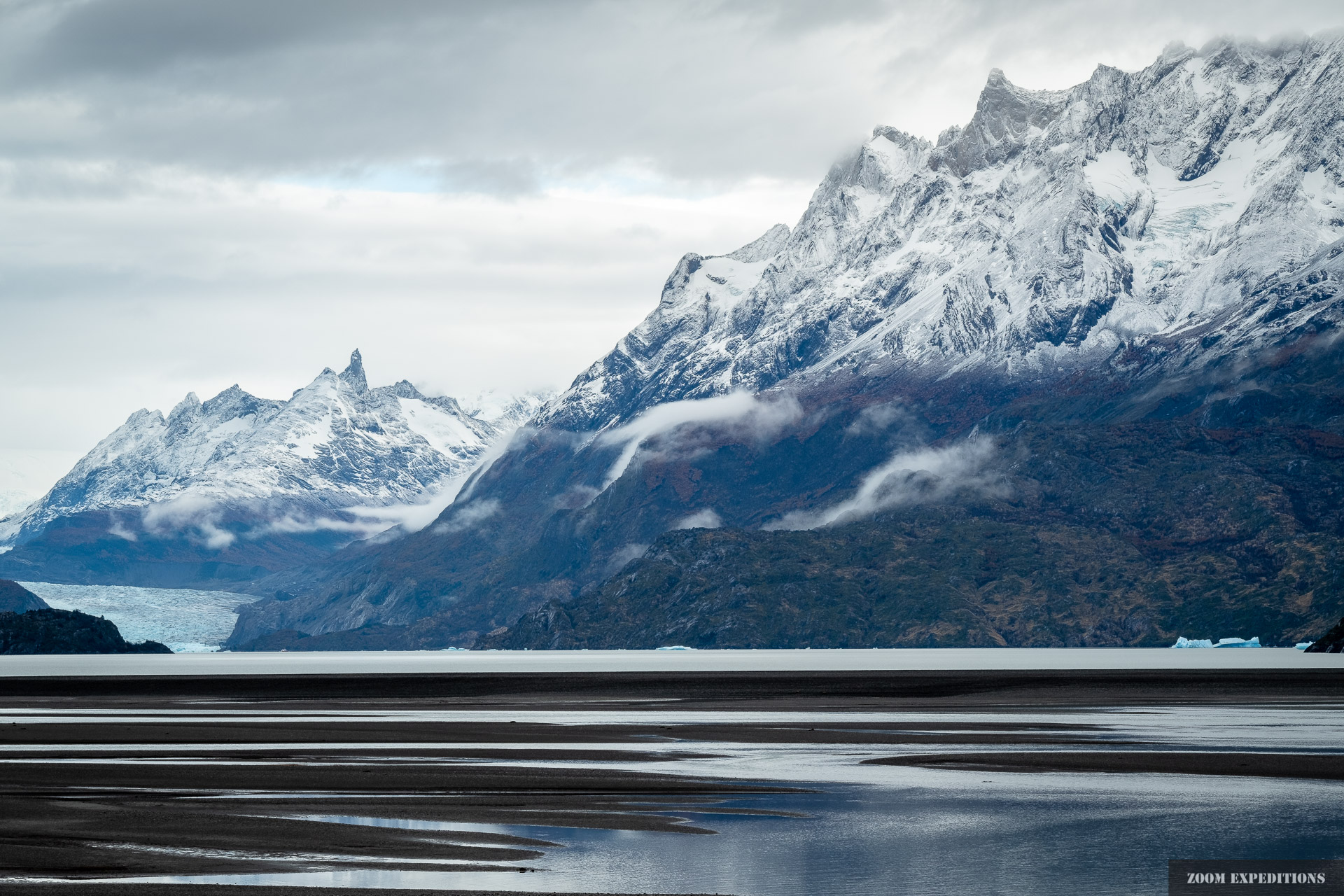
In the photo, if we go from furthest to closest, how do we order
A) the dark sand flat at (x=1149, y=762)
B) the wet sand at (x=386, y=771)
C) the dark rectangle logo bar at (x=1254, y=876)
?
the dark sand flat at (x=1149, y=762), the wet sand at (x=386, y=771), the dark rectangle logo bar at (x=1254, y=876)

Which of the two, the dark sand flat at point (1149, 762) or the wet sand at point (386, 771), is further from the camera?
the dark sand flat at point (1149, 762)

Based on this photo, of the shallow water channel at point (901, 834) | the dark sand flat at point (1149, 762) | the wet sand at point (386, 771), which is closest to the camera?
the shallow water channel at point (901, 834)

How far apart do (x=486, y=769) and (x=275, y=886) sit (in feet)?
104

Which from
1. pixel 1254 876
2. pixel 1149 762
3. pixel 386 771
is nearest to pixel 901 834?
pixel 1254 876

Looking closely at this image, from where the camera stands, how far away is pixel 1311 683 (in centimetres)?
16788

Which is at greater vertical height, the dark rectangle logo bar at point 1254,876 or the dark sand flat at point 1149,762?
the dark sand flat at point 1149,762

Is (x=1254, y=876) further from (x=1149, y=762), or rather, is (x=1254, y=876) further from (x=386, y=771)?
(x=386, y=771)

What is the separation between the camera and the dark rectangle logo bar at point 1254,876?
40406 mm

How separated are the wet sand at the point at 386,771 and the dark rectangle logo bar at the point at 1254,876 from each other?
15.6m

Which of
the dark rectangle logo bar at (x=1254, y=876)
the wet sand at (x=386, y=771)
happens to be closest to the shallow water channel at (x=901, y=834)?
the dark rectangle logo bar at (x=1254, y=876)

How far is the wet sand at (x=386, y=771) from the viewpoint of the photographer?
4825 centimetres

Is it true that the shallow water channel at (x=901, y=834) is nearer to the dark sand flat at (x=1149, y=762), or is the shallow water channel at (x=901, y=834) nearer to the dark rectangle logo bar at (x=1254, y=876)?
the dark rectangle logo bar at (x=1254, y=876)

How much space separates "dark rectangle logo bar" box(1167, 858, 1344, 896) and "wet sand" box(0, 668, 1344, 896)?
51.1ft

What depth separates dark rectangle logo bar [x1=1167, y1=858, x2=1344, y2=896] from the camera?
40.4 metres
